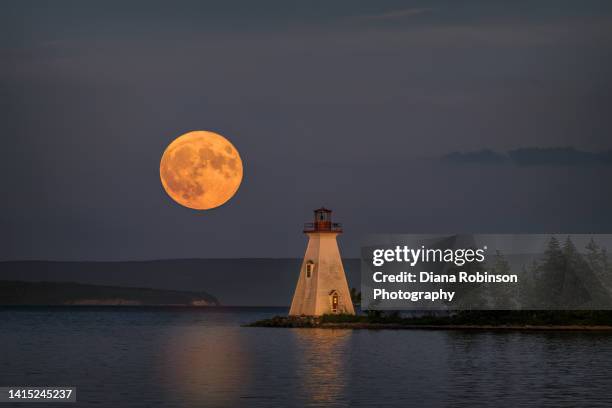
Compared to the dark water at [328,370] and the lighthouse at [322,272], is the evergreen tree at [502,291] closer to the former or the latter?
the dark water at [328,370]

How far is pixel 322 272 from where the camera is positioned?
101000mm

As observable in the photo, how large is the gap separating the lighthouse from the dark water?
312cm

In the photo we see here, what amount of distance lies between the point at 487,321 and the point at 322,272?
20.2m

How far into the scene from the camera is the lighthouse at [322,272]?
101m

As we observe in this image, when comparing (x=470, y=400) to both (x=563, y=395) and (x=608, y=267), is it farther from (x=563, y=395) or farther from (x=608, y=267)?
(x=608, y=267)

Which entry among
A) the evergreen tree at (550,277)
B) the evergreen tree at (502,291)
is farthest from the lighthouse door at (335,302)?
the evergreen tree at (550,277)

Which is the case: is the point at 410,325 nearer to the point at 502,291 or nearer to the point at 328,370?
the point at 502,291

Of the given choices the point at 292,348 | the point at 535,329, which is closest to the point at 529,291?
the point at 535,329

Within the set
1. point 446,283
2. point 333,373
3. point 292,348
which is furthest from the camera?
point 446,283

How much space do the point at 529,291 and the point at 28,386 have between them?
60.3 metres

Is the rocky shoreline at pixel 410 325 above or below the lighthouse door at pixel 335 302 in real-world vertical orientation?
below

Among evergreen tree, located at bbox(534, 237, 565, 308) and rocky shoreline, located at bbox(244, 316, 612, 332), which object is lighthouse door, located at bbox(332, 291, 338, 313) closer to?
rocky shoreline, located at bbox(244, 316, 612, 332)

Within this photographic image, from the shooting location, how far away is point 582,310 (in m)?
110

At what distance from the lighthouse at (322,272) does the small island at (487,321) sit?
147 centimetres
